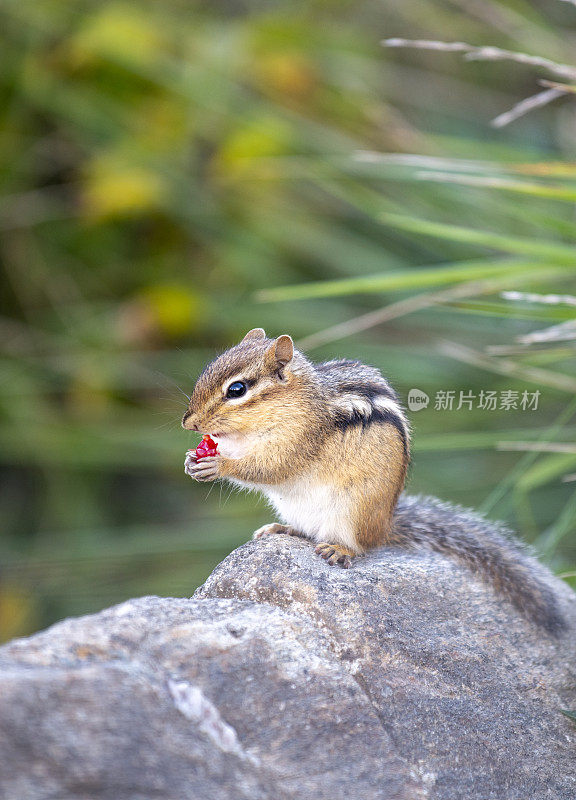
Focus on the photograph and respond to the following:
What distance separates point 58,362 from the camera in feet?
18.0

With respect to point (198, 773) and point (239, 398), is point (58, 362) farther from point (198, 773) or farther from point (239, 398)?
point (198, 773)

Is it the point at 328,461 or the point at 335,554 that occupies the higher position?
the point at 328,461

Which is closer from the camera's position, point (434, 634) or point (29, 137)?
point (434, 634)

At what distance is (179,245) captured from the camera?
5898 millimetres

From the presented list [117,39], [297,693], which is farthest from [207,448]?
[117,39]

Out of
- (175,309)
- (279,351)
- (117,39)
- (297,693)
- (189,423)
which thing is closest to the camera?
(297,693)

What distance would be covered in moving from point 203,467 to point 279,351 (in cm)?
41

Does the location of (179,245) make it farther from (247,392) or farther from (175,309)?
(247,392)

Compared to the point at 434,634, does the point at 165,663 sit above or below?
above

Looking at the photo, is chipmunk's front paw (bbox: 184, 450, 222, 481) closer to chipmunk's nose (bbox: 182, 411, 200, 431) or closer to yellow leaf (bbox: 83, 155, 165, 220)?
chipmunk's nose (bbox: 182, 411, 200, 431)

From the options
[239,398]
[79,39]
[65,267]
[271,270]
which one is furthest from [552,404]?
[79,39]

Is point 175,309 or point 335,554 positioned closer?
point 335,554

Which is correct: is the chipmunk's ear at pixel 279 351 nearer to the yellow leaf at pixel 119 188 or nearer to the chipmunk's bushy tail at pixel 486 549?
the chipmunk's bushy tail at pixel 486 549

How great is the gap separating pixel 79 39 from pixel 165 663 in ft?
15.1
